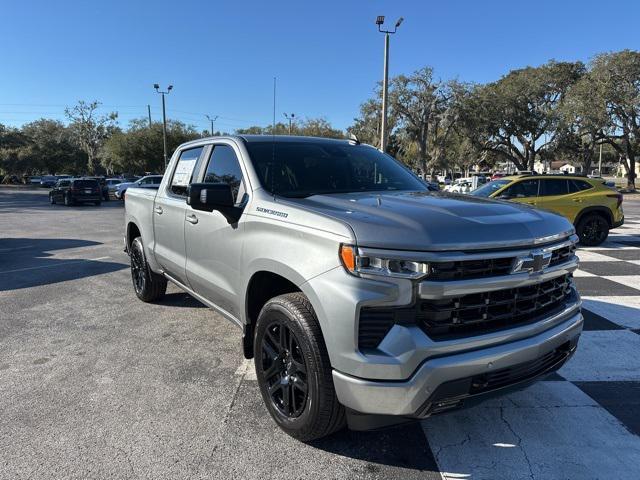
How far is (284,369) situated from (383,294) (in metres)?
0.98

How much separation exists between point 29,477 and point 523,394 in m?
3.26

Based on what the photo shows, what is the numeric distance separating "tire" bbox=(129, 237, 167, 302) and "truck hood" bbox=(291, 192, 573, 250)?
10.6 feet

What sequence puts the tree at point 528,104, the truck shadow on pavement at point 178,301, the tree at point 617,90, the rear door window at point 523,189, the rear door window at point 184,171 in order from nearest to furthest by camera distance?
the rear door window at point 184,171 → the truck shadow on pavement at point 178,301 → the rear door window at point 523,189 → the tree at point 617,90 → the tree at point 528,104

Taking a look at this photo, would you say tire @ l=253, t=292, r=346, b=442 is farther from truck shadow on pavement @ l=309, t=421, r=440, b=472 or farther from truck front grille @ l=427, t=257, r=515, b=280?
truck front grille @ l=427, t=257, r=515, b=280

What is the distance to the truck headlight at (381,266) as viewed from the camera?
237 cm

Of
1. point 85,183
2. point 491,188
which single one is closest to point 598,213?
point 491,188

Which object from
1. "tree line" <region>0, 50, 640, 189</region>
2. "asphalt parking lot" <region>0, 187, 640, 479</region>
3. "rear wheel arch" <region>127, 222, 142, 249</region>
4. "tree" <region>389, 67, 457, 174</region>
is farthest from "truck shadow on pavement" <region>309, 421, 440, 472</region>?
"tree" <region>389, 67, 457, 174</region>

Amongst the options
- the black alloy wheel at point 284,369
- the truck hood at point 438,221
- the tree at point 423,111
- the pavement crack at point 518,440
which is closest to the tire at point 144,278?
the black alloy wheel at point 284,369

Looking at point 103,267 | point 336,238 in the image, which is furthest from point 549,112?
point 336,238

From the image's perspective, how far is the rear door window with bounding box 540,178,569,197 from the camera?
36.4 feet

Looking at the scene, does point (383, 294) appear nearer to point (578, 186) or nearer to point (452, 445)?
point (452, 445)

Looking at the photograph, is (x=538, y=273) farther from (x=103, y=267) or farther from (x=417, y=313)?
(x=103, y=267)

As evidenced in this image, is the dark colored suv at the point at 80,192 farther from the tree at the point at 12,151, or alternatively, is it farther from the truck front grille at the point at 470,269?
the tree at the point at 12,151

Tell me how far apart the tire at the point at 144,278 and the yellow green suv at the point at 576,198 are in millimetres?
7398
